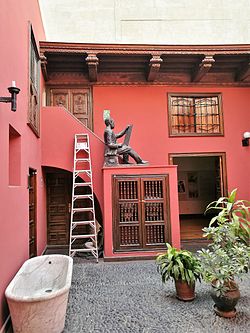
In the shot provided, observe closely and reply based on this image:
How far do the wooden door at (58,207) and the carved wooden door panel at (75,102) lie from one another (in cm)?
140

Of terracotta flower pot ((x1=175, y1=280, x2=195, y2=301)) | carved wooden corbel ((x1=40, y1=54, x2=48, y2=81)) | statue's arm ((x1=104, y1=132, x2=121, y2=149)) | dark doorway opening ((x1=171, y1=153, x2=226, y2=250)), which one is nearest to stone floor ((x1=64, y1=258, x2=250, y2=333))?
terracotta flower pot ((x1=175, y1=280, x2=195, y2=301))

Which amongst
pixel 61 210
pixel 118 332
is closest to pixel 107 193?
pixel 61 210

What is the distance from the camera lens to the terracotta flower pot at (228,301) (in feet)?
8.43

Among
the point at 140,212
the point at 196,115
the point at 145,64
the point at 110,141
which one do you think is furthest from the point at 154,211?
the point at 145,64

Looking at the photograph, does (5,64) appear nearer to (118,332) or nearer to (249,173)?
(118,332)

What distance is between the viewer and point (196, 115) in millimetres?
6254

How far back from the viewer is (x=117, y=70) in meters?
5.98

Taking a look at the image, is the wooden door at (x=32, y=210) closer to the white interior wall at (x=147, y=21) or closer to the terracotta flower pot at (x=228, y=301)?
the terracotta flower pot at (x=228, y=301)

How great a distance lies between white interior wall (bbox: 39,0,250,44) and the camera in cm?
651

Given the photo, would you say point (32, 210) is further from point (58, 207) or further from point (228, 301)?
point (228, 301)

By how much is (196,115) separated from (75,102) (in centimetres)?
303

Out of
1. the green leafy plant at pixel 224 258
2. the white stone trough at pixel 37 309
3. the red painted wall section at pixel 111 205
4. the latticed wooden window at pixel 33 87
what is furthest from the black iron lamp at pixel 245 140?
the white stone trough at pixel 37 309

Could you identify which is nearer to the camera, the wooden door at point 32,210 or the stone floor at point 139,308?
the stone floor at point 139,308

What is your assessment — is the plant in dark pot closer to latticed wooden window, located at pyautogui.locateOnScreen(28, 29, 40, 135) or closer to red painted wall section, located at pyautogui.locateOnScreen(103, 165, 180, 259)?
red painted wall section, located at pyautogui.locateOnScreen(103, 165, 180, 259)
